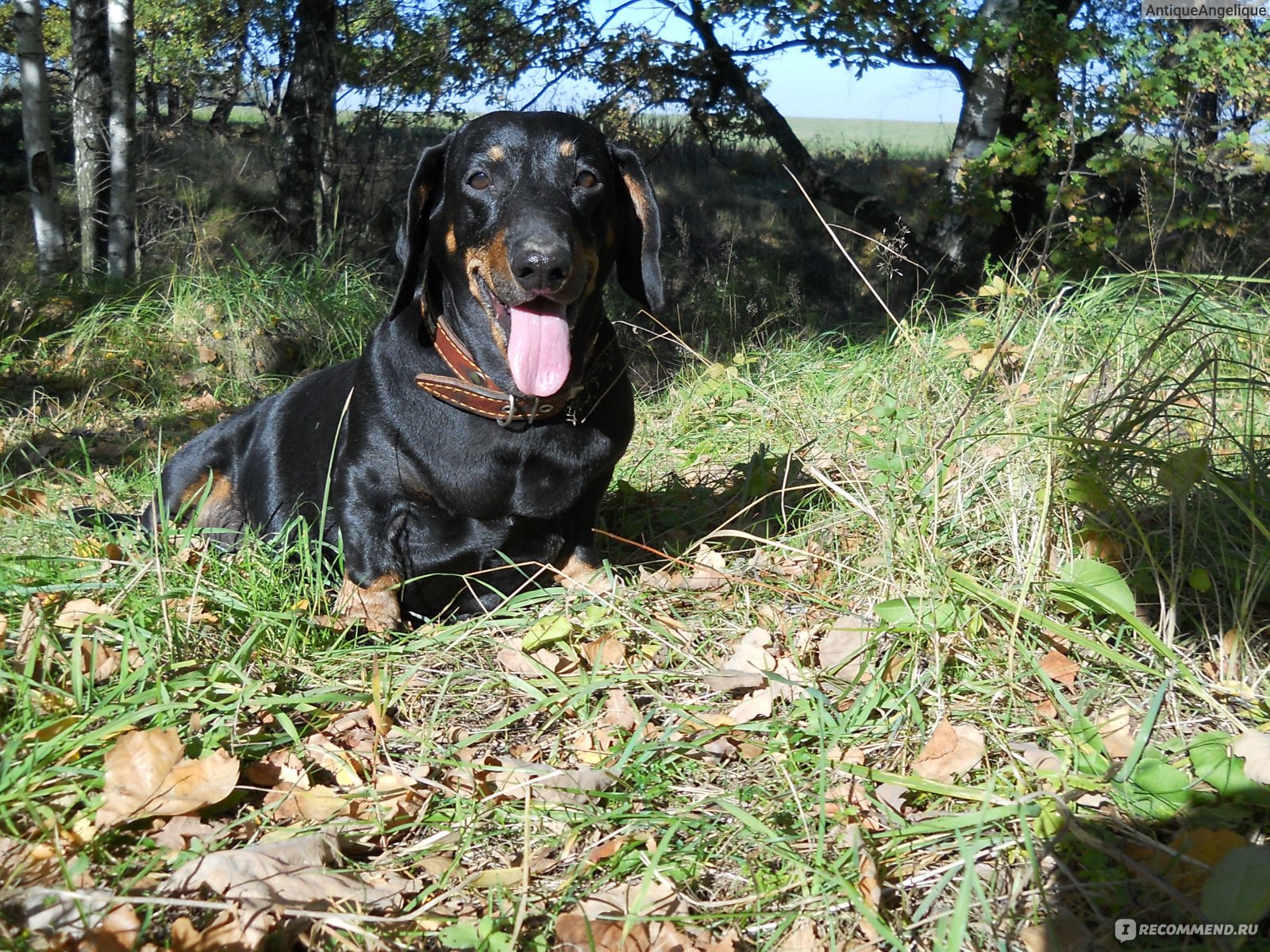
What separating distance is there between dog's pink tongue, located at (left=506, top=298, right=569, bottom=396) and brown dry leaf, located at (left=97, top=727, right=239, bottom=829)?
127 cm

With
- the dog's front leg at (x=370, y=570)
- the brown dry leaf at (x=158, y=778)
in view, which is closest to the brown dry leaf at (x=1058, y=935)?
the brown dry leaf at (x=158, y=778)

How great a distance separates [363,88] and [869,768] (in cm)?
888

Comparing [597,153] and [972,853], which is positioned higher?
[597,153]

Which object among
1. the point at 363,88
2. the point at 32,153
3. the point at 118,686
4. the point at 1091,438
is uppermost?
the point at 363,88

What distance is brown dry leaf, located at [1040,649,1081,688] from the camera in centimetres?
229

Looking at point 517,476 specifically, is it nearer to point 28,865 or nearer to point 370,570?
point 370,570

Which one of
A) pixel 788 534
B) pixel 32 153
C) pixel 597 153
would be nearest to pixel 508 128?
pixel 597 153

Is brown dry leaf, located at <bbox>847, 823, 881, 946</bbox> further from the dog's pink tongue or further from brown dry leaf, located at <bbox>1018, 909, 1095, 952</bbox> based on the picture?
the dog's pink tongue

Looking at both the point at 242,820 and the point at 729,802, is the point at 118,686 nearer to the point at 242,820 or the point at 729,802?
the point at 242,820

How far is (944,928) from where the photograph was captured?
1.64m

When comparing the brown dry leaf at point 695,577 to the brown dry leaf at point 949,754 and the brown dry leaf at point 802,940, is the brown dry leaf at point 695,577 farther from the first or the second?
the brown dry leaf at point 802,940

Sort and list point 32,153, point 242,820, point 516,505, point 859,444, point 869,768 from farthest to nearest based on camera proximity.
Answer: point 32,153 → point 859,444 → point 516,505 → point 869,768 → point 242,820

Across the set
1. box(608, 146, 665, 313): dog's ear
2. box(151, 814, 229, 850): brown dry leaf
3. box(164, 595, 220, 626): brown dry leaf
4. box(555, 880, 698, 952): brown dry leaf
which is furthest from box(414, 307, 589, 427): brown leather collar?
box(555, 880, 698, 952): brown dry leaf

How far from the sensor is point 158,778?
1.84 m
